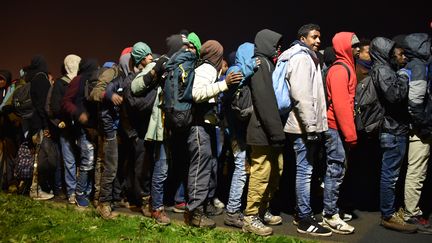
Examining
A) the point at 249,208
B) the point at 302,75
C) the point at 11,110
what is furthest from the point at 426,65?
the point at 11,110

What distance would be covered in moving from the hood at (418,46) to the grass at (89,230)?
2254 mm

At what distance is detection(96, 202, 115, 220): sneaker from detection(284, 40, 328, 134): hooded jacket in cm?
229

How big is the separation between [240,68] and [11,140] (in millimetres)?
Result: 4165

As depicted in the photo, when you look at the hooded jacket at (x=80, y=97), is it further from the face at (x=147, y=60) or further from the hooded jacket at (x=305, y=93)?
the hooded jacket at (x=305, y=93)

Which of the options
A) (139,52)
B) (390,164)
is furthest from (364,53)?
(139,52)

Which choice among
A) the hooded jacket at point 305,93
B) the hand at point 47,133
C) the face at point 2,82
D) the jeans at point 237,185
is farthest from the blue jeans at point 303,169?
the face at point 2,82

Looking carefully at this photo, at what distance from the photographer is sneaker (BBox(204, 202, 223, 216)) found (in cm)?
495

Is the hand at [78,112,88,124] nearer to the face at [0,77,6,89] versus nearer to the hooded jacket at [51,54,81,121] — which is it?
the hooded jacket at [51,54,81,121]

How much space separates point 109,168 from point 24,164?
1810 mm

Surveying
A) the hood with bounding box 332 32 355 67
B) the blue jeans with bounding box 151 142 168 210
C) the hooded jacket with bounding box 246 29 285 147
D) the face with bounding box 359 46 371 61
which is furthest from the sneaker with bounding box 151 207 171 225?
the face with bounding box 359 46 371 61

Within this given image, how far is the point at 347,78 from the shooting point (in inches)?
166

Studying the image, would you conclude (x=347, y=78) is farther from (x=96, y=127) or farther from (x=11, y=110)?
(x=11, y=110)

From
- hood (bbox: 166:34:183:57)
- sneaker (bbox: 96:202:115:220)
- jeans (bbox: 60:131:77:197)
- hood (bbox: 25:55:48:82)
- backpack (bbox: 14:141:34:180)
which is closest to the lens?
sneaker (bbox: 96:202:115:220)

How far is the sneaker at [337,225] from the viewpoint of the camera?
422 cm
